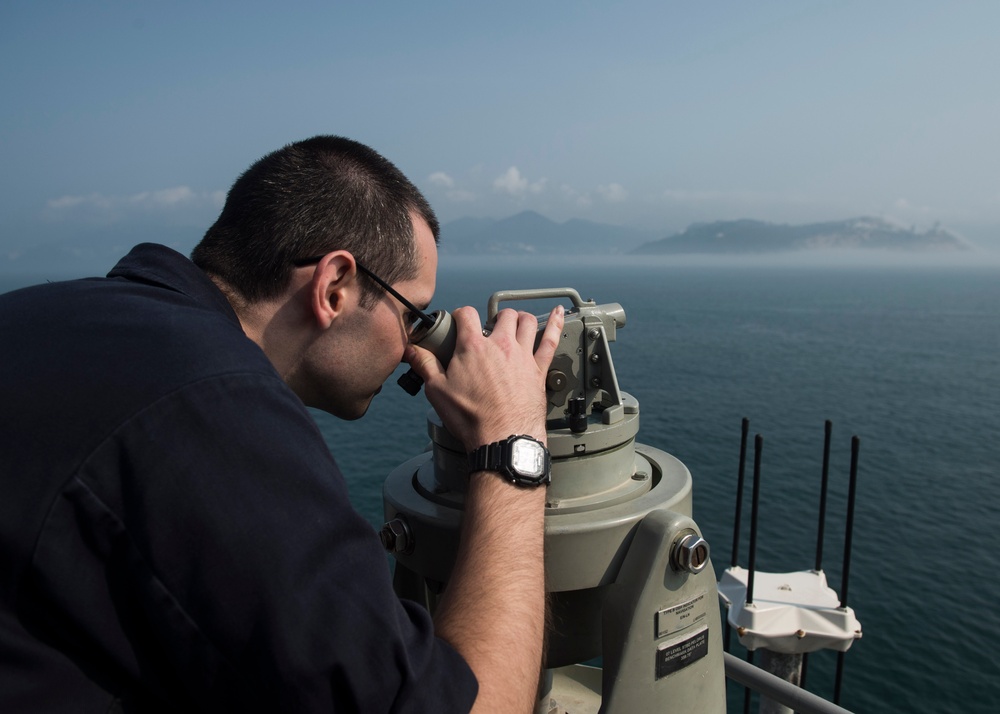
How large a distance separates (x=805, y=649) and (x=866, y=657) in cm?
1398

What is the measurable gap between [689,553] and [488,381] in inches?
29.8

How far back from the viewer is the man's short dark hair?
6.27ft

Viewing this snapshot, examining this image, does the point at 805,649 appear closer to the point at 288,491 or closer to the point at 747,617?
the point at 747,617

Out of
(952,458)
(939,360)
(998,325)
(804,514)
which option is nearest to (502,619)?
(804,514)

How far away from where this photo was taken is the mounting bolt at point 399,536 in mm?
2404

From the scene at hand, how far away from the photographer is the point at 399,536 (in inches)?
94.7

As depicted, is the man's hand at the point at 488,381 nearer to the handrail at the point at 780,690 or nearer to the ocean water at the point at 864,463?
the handrail at the point at 780,690

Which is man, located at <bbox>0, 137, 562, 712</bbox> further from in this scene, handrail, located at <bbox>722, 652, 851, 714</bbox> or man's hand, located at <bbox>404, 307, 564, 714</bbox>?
handrail, located at <bbox>722, 652, 851, 714</bbox>

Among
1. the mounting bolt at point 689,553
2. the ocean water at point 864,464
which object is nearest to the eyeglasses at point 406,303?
the mounting bolt at point 689,553

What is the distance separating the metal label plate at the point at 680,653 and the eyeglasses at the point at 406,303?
1.14 m

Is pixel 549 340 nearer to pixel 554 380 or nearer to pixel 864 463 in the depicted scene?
Answer: pixel 554 380

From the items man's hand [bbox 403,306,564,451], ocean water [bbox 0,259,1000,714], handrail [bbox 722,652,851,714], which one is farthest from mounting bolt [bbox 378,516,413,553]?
ocean water [bbox 0,259,1000,714]

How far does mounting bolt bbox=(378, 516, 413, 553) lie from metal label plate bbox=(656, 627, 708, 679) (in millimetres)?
798

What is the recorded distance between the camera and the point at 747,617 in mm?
4875
